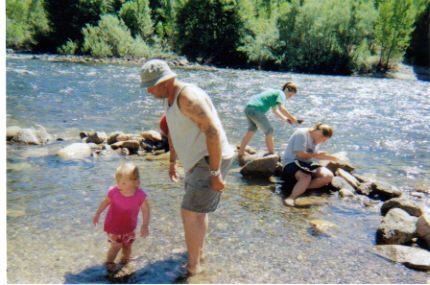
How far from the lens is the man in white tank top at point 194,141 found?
2896 millimetres

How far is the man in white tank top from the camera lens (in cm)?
290

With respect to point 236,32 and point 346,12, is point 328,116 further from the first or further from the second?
point 236,32

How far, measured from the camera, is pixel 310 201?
19.4 feet

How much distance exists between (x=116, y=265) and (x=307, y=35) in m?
37.5

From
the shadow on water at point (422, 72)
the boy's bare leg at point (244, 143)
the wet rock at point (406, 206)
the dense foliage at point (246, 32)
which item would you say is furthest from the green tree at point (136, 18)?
the wet rock at point (406, 206)

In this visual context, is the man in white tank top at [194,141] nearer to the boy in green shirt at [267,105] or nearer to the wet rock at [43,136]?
the boy in green shirt at [267,105]

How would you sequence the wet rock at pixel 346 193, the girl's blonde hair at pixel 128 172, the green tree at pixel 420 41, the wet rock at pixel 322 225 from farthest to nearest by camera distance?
1. the green tree at pixel 420 41
2. the wet rock at pixel 346 193
3. the wet rock at pixel 322 225
4. the girl's blonde hair at pixel 128 172

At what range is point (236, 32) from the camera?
140ft

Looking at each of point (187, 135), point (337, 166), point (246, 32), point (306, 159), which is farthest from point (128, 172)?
point (246, 32)

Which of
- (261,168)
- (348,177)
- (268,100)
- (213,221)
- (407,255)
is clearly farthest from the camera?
(268,100)

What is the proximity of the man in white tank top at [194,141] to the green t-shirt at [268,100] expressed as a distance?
451cm

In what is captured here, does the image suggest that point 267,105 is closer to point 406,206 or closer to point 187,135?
point 406,206

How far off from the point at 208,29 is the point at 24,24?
26.0 metres

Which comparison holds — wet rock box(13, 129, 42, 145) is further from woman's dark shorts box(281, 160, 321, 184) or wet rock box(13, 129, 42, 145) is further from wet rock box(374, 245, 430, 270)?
wet rock box(374, 245, 430, 270)
